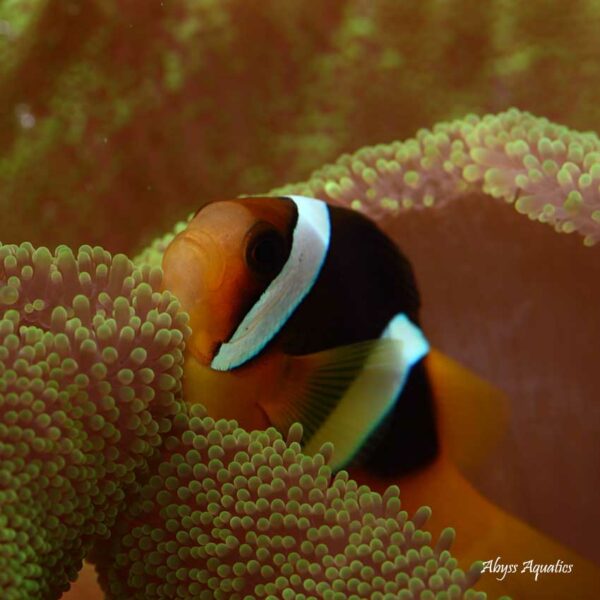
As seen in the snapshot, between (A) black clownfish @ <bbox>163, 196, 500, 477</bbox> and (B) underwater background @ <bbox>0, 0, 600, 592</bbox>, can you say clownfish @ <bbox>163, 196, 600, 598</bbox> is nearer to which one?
(A) black clownfish @ <bbox>163, 196, 500, 477</bbox>

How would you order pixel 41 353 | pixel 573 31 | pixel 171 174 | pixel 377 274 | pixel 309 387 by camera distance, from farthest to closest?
pixel 171 174 → pixel 573 31 → pixel 377 274 → pixel 309 387 → pixel 41 353

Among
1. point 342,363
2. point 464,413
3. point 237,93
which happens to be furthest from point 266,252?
point 237,93

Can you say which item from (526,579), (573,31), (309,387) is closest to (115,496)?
(309,387)

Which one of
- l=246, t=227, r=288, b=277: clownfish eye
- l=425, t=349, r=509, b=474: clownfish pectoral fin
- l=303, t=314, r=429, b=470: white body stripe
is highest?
l=246, t=227, r=288, b=277: clownfish eye

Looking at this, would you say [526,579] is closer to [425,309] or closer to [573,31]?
[425,309]

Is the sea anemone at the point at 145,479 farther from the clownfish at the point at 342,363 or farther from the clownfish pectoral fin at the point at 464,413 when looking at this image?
the clownfish pectoral fin at the point at 464,413

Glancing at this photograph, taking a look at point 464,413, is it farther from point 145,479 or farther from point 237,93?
point 237,93

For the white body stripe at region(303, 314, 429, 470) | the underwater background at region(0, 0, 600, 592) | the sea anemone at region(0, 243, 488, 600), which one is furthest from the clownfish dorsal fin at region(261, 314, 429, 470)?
the underwater background at region(0, 0, 600, 592)

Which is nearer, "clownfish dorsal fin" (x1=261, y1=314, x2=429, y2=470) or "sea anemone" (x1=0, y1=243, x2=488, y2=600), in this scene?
"sea anemone" (x1=0, y1=243, x2=488, y2=600)
